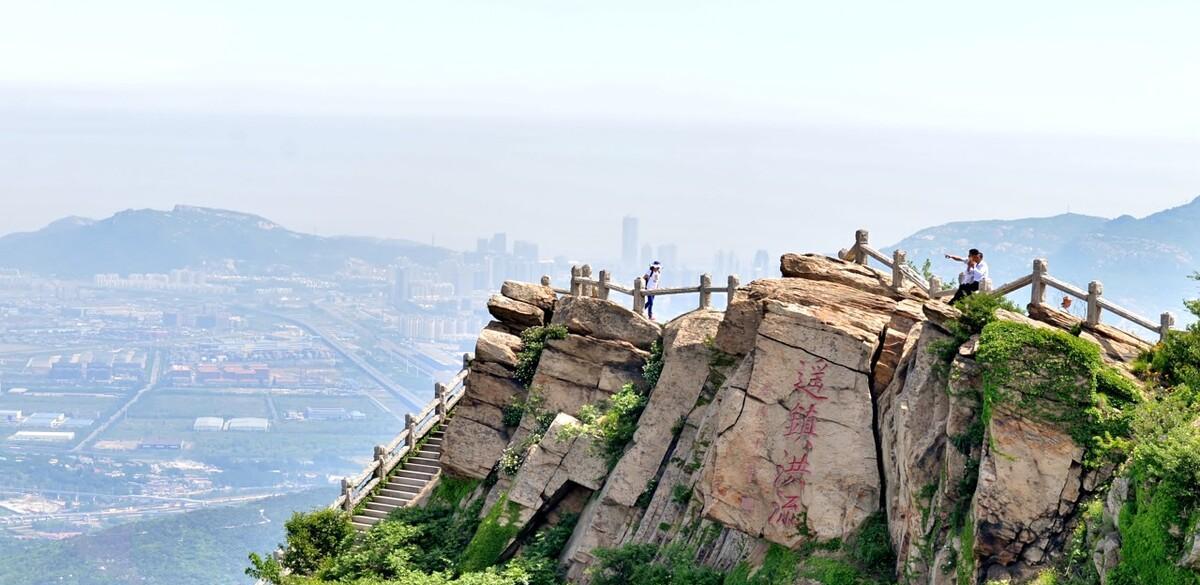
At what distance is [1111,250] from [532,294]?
256 feet

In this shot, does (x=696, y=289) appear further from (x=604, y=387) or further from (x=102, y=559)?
(x=102, y=559)

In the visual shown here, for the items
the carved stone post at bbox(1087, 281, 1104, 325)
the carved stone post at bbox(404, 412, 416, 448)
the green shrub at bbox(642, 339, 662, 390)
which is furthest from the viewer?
the carved stone post at bbox(404, 412, 416, 448)

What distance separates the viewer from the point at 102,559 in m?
177

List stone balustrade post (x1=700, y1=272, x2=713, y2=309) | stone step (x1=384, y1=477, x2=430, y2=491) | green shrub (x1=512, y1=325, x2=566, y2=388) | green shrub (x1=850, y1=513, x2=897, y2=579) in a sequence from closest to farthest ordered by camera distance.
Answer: green shrub (x1=850, y1=513, x2=897, y2=579)
stone balustrade post (x1=700, y1=272, x2=713, y2=309)
green shrub (x1=512, y1=325, x2=566, y2=388)
stone step (x1=384, y1=477, x2=430, y2=491)

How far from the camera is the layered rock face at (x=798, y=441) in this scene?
21.8 m

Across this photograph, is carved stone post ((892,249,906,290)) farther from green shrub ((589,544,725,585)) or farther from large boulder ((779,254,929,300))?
green shrub ((589,544,725,585))

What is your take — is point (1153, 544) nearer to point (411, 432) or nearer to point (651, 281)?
point (651, 281)

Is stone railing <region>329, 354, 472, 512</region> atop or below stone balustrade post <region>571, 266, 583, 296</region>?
below

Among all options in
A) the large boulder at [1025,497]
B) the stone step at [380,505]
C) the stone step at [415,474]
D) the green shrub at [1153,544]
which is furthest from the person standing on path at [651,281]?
the green shrub at [1153,544]

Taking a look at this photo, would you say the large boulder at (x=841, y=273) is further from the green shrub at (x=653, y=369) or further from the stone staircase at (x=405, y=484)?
the stone staircase at (x=405, y=484)

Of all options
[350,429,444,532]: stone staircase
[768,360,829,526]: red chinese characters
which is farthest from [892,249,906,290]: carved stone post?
[350,429,444,532]: stone staircase

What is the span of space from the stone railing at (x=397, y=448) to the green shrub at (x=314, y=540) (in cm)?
175

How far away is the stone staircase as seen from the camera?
3644 cm

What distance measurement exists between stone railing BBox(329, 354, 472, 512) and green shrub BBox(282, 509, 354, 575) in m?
1.75
